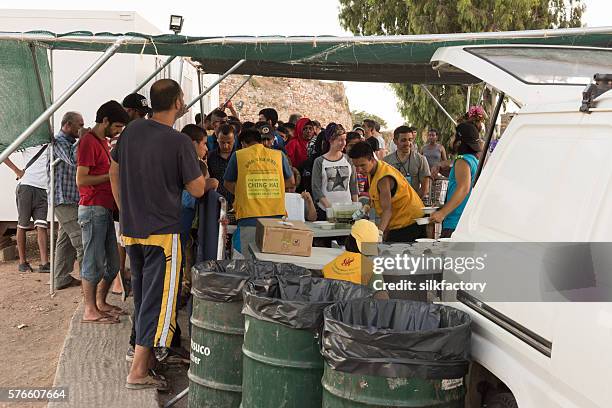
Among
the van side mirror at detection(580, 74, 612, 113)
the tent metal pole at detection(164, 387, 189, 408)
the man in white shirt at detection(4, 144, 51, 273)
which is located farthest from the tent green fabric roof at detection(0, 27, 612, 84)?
the man in white shirt at detection(4, 144, 51, 273)

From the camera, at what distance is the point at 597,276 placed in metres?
2.41

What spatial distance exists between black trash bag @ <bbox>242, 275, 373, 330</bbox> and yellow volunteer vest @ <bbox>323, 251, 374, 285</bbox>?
65cm

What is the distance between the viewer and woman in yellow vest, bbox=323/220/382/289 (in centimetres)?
479

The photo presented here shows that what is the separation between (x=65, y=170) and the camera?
8.19m

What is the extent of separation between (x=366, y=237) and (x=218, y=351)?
1369 millimetres

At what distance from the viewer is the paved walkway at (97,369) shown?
5.18 m

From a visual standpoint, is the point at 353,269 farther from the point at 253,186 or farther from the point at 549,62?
the point at 253,186

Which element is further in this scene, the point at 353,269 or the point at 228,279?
the point at 353,269

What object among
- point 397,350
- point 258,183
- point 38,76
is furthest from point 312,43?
point 397,350

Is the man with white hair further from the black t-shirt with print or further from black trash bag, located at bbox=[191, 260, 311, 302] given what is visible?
black trash bag, located at bbox=[191, 260, 311, 302]

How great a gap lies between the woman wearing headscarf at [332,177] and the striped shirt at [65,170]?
2.65 metres

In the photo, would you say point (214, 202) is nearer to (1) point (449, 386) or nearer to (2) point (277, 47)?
(2) point (277, 47)

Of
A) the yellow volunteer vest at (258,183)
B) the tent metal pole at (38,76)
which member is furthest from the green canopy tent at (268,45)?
the yellow volunteer vest at (258,183)

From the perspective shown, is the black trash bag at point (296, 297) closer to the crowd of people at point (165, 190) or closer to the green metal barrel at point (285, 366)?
the green metal barrel at point (285, 366)
